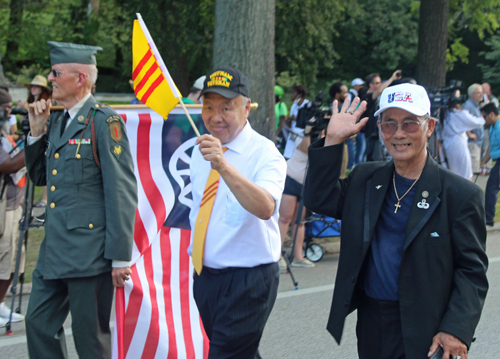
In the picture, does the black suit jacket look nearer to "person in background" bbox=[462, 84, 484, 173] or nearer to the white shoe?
the white shoe

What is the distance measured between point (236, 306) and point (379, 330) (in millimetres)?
692

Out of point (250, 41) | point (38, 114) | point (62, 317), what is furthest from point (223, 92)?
point (250, 41)

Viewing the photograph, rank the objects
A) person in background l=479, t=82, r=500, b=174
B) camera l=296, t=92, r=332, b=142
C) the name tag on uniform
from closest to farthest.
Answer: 1. the name tag on uniform
2. camera l=296, t=92, r=332, b=142
3. person in background l=479, t=82, r=500, b=174

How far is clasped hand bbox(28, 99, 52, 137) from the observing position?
325 centimetres

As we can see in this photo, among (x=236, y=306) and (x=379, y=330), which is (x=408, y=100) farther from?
(x=236, y=306)

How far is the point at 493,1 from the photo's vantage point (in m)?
A: 13.7

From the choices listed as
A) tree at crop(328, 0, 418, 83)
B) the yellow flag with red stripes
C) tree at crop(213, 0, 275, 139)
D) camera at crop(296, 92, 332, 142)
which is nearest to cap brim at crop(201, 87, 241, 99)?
the yellow flag with red stripes

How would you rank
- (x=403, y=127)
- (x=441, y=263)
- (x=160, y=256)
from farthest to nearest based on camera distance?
(x=160, y=256) → (x=403, y=127) → (x=441, y=263)

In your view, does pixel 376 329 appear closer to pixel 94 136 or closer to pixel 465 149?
pixel 94 136

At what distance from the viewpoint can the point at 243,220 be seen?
2.76m

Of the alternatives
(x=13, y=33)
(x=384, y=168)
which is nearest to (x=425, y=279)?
(x=384, y=168)

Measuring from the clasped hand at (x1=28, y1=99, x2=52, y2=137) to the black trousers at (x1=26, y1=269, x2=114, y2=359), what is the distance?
0.82 metres

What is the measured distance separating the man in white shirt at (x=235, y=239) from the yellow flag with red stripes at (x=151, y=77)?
1.04 ft

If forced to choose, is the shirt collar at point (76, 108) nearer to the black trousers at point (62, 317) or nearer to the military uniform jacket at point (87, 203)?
the military uniform jacket at point (87, 203)
